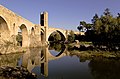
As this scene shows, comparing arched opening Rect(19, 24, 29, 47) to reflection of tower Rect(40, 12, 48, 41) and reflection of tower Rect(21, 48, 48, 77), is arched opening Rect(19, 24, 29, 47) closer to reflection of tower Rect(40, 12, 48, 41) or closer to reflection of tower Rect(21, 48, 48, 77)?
reflection of tower Rect(21, 48, 48, 77)

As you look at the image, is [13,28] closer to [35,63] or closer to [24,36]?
[24,36]

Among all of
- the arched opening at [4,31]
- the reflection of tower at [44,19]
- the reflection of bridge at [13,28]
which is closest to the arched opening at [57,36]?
the reflection of tower at [44,19]

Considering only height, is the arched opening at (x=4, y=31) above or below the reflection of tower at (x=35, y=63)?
above

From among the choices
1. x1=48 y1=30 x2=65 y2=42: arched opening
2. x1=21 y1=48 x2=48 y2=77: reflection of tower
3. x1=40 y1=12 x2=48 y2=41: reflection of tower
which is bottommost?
x1=21 y1=48 x2=48 y2=77: reflection of tower

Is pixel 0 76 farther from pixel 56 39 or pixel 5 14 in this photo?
pixel 56 39

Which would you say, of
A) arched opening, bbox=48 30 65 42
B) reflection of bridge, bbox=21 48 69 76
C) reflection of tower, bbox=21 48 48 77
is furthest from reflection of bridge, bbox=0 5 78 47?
arched opening, bbox=48 30 65 42

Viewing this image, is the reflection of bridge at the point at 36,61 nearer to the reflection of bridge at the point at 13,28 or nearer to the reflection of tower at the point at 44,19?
the reflection of bridge at the point at 13,28

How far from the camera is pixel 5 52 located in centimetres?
3516

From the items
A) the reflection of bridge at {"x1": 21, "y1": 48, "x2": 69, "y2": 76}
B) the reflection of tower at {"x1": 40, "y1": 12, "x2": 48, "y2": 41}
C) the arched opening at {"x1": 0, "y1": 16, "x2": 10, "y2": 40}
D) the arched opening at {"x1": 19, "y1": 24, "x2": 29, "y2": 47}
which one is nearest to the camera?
the reflection of bridge at {"x1": 21, "y1": 48, "x2": 69, "y2": 76}

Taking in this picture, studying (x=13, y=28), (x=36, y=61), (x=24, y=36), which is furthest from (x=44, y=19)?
(x=36, y=61)

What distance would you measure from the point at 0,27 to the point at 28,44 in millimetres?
18724

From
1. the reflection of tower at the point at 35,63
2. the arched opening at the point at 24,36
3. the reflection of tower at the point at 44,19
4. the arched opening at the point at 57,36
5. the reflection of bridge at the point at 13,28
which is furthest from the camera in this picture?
the arched opening at the point at 57,36

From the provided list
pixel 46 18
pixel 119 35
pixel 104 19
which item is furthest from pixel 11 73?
pixel 46 18

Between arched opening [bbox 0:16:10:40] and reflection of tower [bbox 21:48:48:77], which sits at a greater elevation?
arched opening [bbox 0:16:10:40]
